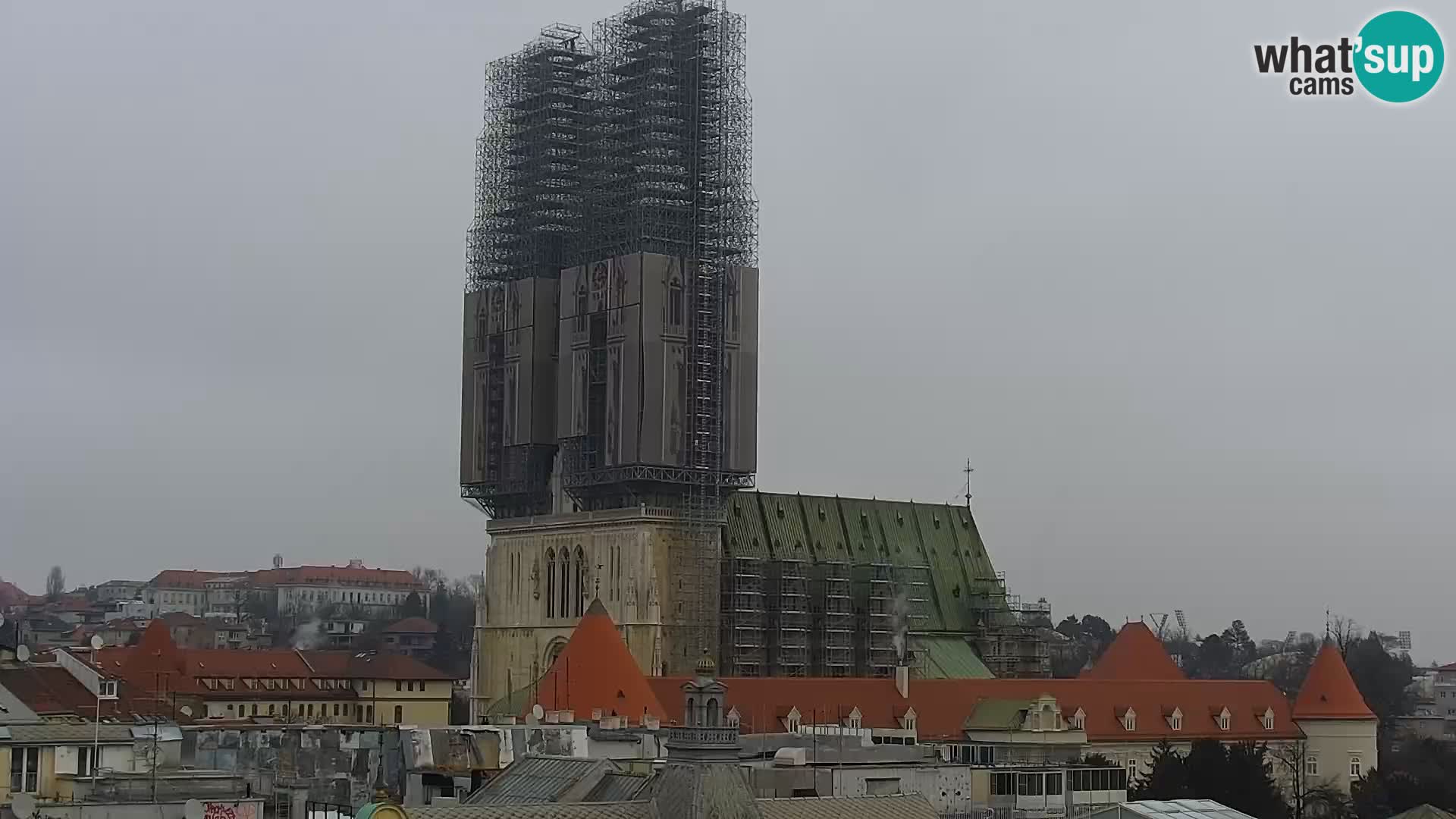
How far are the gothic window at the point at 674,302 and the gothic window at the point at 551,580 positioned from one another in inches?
506

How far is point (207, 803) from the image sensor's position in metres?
45.0

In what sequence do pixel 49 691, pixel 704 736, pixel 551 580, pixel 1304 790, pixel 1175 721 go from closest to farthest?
pixel 704 736 → pixel 49 691 → pixel 1175 721 → pixel 1304 790 → pixel 551 580

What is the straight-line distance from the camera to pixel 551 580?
4296 inches

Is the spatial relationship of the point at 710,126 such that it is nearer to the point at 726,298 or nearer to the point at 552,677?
the point at 726,298

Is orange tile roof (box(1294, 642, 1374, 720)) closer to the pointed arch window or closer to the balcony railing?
the pointed arch window

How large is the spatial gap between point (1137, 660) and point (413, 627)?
293 ft

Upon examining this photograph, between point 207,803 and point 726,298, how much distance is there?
6398cm

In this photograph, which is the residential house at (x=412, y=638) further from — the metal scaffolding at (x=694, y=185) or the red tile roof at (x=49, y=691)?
the red tile roof at (x=49, y=691)

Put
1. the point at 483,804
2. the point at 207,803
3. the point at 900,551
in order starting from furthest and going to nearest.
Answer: the point at 900,551, the point at 483,804, the point at 207,803

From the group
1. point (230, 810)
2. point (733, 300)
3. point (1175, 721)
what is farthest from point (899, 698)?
point (230, 810)

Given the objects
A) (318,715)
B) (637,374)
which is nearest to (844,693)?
(637,374)

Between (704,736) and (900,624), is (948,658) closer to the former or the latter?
(900,624)

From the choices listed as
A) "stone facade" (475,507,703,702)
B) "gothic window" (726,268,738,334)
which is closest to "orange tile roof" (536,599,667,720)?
"stone facade" (475,507,703,702)

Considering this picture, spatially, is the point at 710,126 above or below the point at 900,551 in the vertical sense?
Result: above
